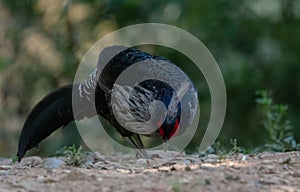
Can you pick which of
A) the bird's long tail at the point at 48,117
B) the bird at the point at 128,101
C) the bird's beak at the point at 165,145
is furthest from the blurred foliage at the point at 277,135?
the bird's long tail at the point at 48,117

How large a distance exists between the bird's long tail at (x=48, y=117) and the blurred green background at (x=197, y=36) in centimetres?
336

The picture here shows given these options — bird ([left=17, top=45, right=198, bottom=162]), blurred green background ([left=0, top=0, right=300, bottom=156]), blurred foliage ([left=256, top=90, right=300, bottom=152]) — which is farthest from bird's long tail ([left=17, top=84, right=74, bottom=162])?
blurred green background ([left=0, top=0, right=300, bottom=156])

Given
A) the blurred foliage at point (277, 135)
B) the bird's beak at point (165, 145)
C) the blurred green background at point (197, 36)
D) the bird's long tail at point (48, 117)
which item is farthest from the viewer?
the blurred green background at point (197, 36)

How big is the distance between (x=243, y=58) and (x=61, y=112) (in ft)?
15.6

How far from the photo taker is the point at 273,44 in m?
11.6

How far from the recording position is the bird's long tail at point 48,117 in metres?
7.11

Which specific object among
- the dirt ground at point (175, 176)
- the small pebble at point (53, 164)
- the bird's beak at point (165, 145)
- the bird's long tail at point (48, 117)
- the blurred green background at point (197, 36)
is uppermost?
the blurred green background at point (197, 36)

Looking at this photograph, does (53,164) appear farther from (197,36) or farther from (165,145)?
(197,36)

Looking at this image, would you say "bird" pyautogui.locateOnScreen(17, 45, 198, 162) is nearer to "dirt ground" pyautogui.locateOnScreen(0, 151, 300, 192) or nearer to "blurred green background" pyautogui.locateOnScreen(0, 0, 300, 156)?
"dirt ground" pyautogui.locateOnScreen(0, 151, 300, 192)

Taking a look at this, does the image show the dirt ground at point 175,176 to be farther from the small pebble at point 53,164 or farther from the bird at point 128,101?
the bird at point 128,101

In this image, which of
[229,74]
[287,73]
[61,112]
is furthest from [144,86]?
[287,73]

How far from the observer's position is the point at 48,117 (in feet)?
23.6

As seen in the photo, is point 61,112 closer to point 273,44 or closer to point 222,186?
point 222,186

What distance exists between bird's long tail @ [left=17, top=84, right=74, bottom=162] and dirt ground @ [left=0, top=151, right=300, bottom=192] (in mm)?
1308
